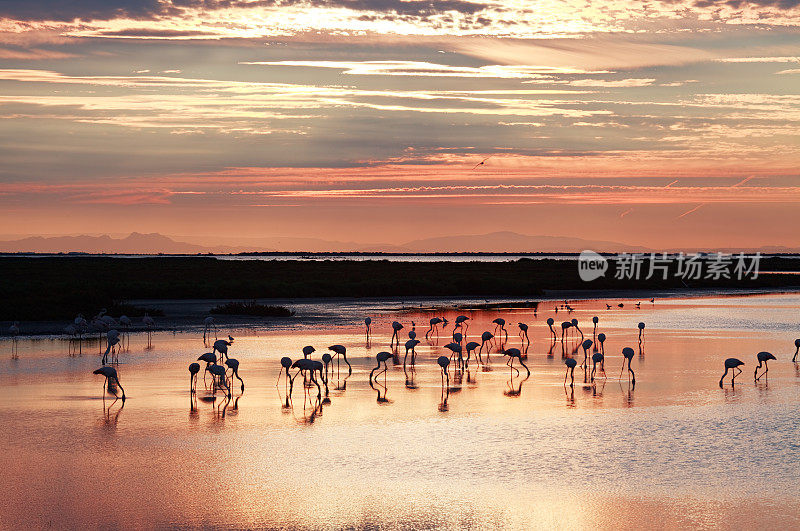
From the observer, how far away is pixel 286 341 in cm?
2612

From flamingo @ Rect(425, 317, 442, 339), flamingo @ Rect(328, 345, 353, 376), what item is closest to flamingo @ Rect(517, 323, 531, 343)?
flamingo @ Rect(425, 317, 442, 339)

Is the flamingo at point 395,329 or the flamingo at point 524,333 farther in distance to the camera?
the flamingo at point 524,333

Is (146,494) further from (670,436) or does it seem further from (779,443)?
(779,443)

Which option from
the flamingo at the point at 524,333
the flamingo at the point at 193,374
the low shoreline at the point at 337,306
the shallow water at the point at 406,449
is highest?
the low shoreline at the point at 337,306

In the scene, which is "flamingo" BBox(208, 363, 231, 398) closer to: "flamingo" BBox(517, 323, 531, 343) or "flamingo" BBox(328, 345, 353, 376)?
"flamingo" BBox(328, 345, 353, 376)

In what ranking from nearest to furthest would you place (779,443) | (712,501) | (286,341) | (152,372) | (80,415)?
1. (712,501)
2. (779,443)
3. (80,415)
4. (152,372)
5. (286,341)

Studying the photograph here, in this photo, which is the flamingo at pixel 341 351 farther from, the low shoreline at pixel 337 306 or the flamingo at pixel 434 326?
the low shoreline at pixel 337 306

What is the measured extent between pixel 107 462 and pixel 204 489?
6.45ft

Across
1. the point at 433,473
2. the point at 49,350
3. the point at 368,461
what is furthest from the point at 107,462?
the point at 49,350

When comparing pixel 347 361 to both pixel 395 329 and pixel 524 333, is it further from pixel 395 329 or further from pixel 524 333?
pixel 524 333

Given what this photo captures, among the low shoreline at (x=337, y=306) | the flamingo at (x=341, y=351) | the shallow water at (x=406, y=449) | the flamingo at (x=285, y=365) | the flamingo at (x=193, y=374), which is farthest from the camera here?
the low shoreline at (x=337, y=306)

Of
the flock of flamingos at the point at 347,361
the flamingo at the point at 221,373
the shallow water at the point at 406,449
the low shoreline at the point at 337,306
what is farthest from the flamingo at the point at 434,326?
the flamingo at the point at 221,373

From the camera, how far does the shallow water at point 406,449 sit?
9266mm

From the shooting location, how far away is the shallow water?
9.27 meters
